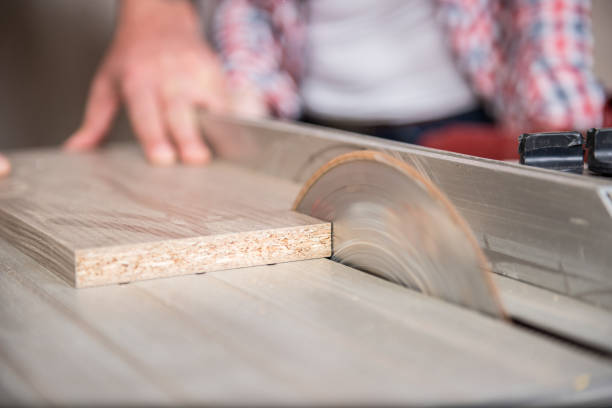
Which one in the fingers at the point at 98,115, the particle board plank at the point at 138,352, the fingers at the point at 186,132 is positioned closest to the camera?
the particle board plank at the point at 138,352

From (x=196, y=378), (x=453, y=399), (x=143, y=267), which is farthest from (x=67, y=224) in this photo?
(x=453, y=399)

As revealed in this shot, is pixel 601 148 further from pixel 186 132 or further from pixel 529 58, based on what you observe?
pixel 529 58

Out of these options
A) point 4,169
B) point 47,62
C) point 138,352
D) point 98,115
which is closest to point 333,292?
point 138,352

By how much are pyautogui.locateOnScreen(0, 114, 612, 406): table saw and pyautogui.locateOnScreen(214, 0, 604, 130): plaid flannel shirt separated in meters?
0.94

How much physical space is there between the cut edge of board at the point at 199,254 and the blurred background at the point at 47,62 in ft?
6.03

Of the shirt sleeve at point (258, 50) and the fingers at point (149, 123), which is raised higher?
the shirt sleeve at point (258, 50)

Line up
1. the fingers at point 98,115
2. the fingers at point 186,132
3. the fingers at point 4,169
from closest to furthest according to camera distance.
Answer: the fingers at point 4,169 < the fingers at point 186,132 < the fingers at point 98,115

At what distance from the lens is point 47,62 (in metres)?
2.58

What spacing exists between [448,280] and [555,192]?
0.11 m

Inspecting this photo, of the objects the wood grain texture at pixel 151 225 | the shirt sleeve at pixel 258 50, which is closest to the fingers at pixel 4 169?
the wood grain texture at pixel 151 225

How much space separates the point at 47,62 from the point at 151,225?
7.02ft

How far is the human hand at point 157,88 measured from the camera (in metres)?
1.25

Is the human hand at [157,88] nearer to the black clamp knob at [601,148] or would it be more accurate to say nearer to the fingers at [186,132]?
the fingers at [186,132]

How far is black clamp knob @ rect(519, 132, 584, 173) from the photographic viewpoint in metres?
0.63
